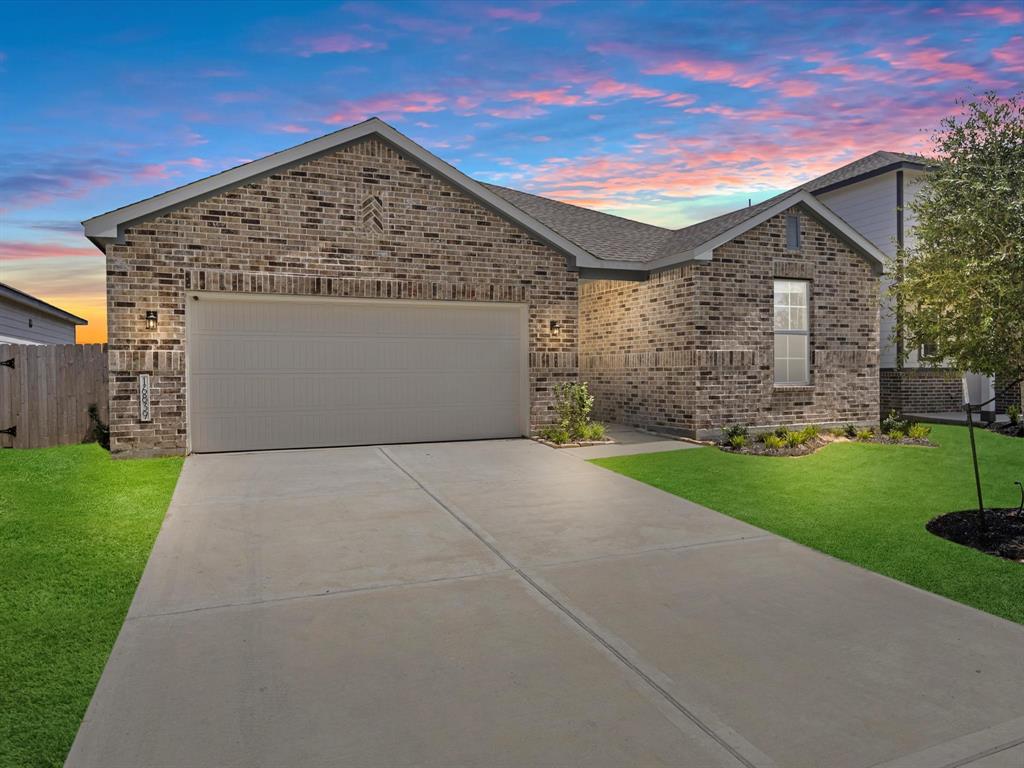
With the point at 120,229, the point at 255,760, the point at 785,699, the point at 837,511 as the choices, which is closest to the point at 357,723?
the point at 255,760

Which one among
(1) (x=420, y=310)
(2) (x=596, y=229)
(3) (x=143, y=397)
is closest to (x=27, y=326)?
(3) (x=143, y=397)

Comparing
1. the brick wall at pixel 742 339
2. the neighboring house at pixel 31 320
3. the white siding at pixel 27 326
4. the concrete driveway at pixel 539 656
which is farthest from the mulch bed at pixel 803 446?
the white siding at pixel 27 326

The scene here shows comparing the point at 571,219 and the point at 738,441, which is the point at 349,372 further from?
the point at 571,219

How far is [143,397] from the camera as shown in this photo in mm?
10820

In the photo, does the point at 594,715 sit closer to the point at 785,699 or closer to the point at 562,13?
the point at 785,699

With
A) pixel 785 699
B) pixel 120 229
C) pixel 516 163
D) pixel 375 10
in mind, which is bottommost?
pixel 785 699

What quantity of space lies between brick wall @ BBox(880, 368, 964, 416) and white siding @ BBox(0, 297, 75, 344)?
2409 centimetres

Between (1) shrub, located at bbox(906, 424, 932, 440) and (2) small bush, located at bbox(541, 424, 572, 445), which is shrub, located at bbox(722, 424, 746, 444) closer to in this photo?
(2) small bush, located at bbox(541, 424, 572, 445)

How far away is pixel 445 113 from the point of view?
1373 cm

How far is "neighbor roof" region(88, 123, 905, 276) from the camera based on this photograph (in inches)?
422

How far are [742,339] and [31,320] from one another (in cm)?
2166

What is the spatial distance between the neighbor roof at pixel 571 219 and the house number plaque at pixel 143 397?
2250 millimetres

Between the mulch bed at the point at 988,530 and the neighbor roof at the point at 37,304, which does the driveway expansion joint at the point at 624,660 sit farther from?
the neighbor roof at the point at 37,304

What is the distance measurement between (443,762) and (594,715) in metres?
0.74
